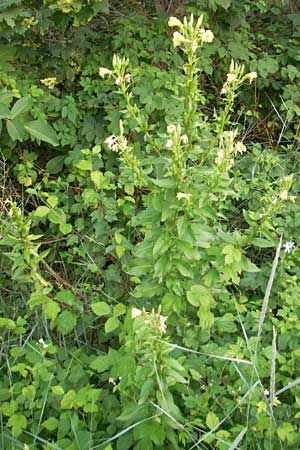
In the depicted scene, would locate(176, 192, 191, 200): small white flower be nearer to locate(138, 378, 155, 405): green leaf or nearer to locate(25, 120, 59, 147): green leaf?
locate(138, 378, 155, 405): green leaf

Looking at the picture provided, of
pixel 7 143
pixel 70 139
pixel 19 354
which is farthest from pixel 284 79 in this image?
pixel 19 354

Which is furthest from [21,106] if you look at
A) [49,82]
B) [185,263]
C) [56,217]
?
[185,263]

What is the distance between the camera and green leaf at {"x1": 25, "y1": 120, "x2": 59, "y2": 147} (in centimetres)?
289

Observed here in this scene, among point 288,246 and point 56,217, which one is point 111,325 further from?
point 288,246

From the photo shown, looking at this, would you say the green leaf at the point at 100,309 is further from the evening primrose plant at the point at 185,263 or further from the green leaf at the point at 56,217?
the green leaf at the point at 56,217

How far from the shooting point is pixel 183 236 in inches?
69.8

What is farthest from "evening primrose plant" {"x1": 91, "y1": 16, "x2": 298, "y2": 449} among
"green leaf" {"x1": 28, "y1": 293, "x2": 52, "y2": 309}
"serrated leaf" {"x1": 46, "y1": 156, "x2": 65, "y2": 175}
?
"serrated leaf" {"x1": 46, "y1": 156, "x2": 65, "y2": 175}

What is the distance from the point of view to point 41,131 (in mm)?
2918

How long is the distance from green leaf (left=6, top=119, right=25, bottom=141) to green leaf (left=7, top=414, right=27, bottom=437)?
1.35m

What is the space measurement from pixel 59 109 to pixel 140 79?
19.2 inches

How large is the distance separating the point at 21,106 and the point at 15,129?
0.12 meters

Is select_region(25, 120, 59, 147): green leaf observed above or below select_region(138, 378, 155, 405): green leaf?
above

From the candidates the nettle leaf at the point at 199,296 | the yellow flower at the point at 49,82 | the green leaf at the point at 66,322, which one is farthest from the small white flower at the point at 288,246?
the yellow flower at the point at 49,82

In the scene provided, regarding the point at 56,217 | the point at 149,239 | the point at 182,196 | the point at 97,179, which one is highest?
the point at 182,196
